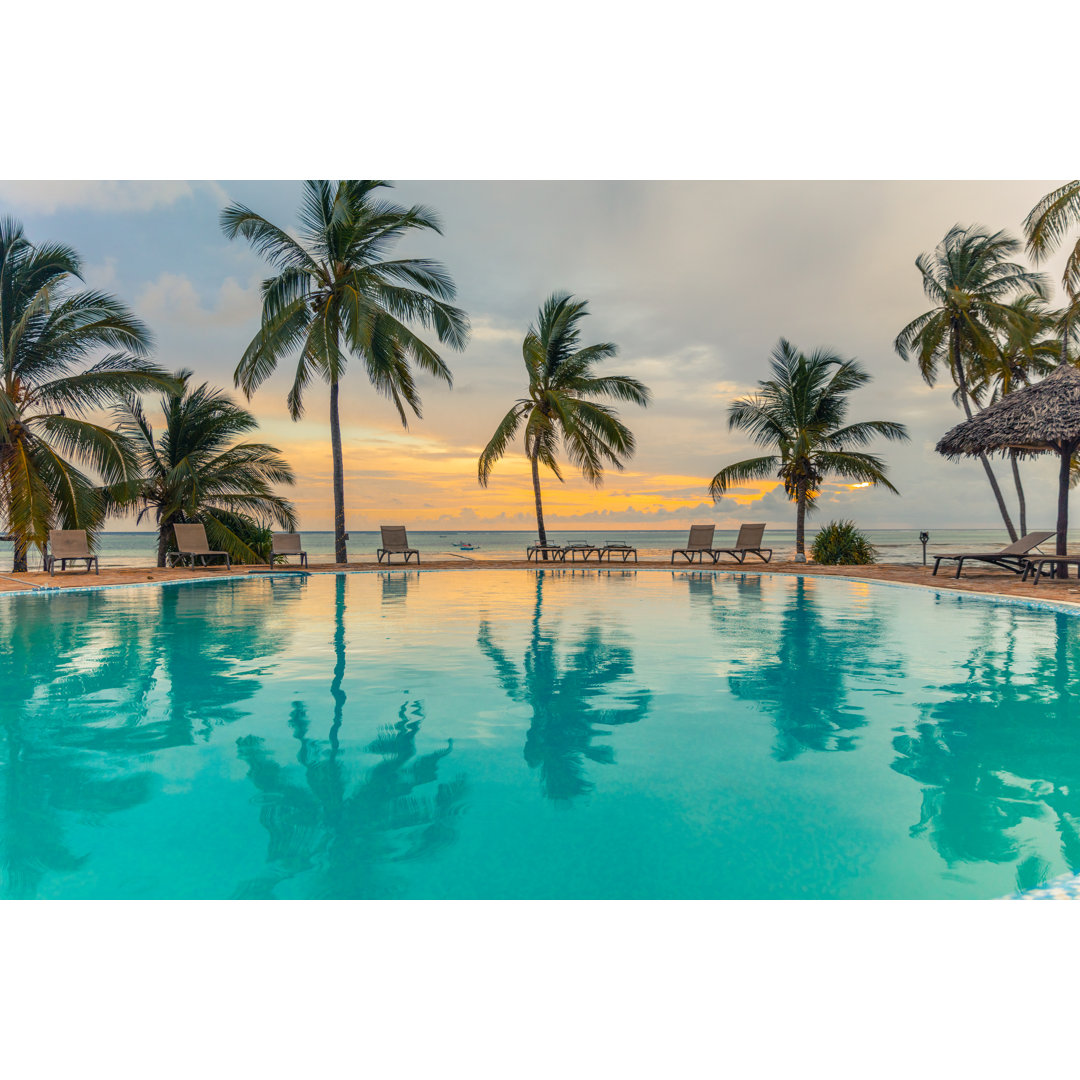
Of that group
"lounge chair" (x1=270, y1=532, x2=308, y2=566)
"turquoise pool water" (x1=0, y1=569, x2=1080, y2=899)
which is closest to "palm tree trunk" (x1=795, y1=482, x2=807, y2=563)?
"turquoise pool water" (x1=0, y1=569, x2=1080, y2=899)

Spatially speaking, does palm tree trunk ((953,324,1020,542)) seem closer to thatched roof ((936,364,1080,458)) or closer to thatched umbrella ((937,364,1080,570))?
thatched umbrella ((937,364,1080,570))

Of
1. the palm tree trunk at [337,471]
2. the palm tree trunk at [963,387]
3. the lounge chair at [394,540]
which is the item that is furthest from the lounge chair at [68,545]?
the palm tree trunk at [963,387]

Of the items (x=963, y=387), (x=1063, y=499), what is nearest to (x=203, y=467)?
(x=1063, y=499)

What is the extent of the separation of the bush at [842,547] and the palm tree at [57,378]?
15864 millimetres

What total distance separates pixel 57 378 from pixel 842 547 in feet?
59.5

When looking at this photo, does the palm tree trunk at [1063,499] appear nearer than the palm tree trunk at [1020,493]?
Yes

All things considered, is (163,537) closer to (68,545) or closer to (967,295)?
(68,545)

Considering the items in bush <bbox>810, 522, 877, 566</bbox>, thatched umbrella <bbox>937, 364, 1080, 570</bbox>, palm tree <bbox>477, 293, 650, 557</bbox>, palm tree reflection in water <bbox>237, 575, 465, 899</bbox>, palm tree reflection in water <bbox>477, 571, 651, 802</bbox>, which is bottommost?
palm tree reflection in water <bbox>237, 575, 465, 899</bbox>

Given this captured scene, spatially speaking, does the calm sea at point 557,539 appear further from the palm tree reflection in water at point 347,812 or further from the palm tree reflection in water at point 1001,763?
the palm tree reflection in water at point 347,812

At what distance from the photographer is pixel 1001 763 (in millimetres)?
3375

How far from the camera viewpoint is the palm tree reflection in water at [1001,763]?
2.58m

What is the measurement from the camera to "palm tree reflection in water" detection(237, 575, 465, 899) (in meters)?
2.38

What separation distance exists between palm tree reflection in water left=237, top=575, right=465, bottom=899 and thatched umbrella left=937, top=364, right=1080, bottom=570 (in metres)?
12.4

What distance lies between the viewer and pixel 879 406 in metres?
24.9
